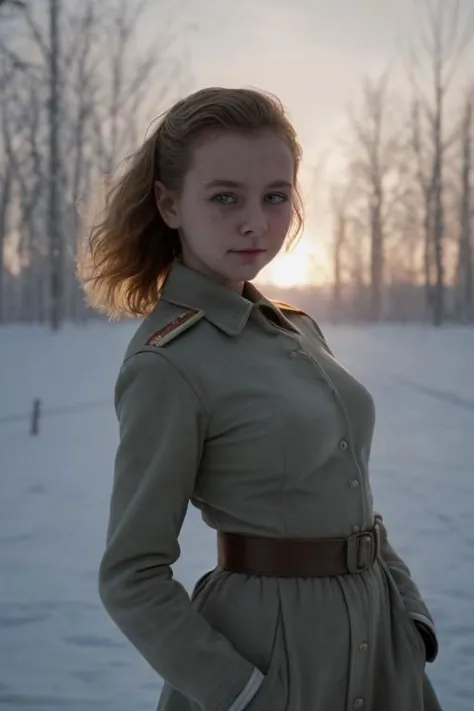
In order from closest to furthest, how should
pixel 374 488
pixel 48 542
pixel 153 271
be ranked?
1. pixel 153 271
2. pixel 48 542
3. pixel 374 488

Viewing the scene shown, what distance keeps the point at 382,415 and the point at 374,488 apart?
3.84m

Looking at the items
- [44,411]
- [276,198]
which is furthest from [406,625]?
[44,411]

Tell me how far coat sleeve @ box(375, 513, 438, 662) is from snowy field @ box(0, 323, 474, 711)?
1572mm

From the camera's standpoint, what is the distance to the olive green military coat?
1280mm

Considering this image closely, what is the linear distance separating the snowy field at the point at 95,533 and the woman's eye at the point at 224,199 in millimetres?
2127

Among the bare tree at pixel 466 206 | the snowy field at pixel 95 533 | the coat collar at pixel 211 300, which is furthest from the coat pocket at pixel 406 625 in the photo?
the bare tree at pixel 466 206

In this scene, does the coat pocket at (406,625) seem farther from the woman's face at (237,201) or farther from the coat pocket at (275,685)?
the woman's face at (237,201)

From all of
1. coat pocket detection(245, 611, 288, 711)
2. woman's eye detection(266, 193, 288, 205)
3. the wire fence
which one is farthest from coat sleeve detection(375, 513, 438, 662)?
the wire fence

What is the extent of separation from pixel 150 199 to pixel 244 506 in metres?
0.57

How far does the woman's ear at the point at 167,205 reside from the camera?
148 cm

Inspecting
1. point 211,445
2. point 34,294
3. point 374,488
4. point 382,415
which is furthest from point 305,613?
point 34,294

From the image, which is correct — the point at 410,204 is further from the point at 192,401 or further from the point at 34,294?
the point at 192,401

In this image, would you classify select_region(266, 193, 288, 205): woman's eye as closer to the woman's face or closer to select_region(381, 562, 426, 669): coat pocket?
the woman's face

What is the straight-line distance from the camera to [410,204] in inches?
1299
